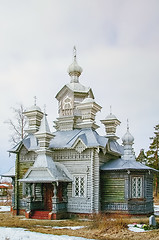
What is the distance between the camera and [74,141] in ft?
65.7

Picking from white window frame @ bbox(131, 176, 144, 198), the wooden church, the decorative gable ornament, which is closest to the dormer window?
the wooden church

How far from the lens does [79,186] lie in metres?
19.8

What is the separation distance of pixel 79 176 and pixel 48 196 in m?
2.61

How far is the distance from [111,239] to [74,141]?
353 inches

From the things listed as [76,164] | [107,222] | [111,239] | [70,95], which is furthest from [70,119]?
[111,239]

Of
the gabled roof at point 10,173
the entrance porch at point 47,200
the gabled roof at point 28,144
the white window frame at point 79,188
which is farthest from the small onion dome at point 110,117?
the gabled roof at point 10,173

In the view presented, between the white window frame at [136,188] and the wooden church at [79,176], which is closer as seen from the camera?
the wooden church at [79,176]

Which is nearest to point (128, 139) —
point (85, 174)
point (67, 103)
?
point (85, 174)

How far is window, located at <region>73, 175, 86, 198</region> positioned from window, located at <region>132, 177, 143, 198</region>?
3.09 m

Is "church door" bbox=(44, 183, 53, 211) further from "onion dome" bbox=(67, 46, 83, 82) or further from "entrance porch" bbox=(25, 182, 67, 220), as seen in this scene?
"onion dome" bbox=(67, 46, 83, 82)

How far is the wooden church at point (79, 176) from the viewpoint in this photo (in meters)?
19.2

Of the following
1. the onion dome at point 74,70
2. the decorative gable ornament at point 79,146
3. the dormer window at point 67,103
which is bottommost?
the decorative gable ornament at point 79,146

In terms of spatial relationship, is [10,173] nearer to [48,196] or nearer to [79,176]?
[48,196]

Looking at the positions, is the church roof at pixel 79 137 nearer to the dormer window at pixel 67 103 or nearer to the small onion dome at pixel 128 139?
the small onion dome at pixel 128 139
